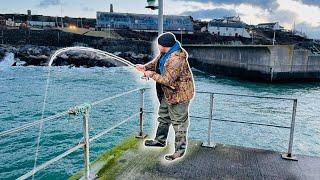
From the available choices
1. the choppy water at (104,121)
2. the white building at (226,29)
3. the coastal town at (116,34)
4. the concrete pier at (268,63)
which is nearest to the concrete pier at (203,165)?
the choppy water at (104,121)

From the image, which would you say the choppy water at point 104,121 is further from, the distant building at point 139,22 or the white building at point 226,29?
the white building at point 226,29

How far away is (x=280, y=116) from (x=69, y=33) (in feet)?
195

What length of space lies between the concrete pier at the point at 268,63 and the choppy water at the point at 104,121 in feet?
19.8

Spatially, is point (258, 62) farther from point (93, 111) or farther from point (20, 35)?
point (20, 35)

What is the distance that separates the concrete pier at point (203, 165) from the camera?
479 cm

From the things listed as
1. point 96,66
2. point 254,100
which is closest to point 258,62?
point 254,100

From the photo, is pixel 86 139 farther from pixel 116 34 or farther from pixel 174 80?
pixel 116 34

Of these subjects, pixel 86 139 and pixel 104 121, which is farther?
pixel 104 121

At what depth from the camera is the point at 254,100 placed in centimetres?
2384

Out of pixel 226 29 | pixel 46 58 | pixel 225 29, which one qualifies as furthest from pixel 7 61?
pixel 225 29

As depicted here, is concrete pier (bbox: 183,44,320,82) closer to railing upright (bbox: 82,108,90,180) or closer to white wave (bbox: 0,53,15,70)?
white wave (bbox: 0,53,15,70)

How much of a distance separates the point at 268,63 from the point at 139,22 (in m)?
59.4

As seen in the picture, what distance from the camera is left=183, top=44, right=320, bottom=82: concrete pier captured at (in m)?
36.8

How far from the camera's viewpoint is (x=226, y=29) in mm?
99375
